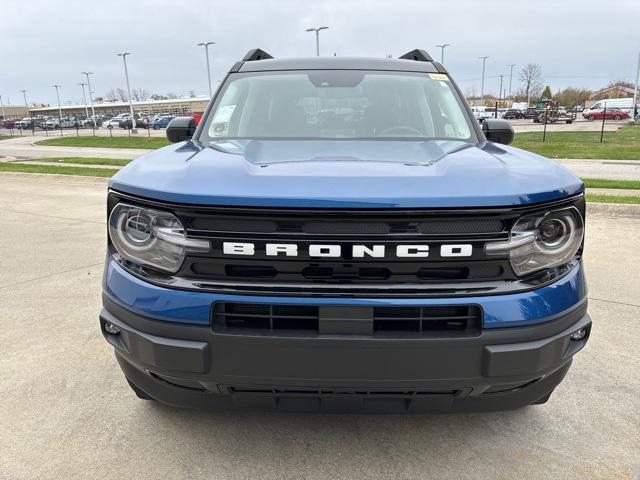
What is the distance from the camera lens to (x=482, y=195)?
1773 millimetres

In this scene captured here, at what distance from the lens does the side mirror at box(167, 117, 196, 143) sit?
11.3 ft

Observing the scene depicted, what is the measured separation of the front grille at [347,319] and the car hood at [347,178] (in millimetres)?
371

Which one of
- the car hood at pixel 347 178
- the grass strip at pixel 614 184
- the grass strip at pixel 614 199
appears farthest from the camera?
the grass strip at pixel 614 184

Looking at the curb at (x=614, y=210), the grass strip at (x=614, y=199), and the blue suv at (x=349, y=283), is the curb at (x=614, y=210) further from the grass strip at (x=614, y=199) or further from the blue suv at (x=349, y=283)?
the blue suv at (x=349, y=283)

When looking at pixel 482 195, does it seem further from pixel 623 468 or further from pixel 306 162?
pixel 623 468

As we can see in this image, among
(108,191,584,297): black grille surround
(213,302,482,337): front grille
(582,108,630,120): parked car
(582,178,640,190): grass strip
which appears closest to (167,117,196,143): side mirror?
(108,191,584,297): black grille surround

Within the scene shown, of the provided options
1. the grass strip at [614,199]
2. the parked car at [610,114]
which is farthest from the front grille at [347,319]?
the parked car at [610,114]

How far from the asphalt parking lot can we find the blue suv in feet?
1.51

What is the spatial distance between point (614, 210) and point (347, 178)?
7.10m

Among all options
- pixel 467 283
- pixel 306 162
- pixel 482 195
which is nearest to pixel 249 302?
pixel 306 162

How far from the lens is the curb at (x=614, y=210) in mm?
7430

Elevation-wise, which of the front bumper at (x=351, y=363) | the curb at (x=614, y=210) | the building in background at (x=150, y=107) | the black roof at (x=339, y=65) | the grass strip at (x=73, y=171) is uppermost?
the black roof at (x=339, y=65)

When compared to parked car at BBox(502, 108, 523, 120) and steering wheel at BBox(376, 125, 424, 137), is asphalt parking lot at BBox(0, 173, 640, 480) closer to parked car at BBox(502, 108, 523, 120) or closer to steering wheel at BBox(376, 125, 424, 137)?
steering wheel at BBox(376, 125, 424, 137)

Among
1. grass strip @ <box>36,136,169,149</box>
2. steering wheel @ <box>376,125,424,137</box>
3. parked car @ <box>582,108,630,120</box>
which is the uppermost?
steering wheel @ <box>376,125,424,137</box>
